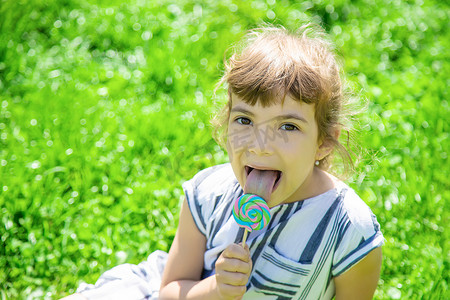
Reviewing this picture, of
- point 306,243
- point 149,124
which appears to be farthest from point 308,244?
point 149,124

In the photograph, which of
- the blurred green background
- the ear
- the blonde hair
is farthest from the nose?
the blurred green background

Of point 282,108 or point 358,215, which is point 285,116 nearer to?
point 282,108

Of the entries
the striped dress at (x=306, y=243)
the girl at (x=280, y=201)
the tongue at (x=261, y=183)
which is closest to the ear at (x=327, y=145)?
the girl at (x=280, y=201)

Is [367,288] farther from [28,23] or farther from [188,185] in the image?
[28,23]

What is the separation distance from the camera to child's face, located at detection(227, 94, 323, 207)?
1.79 m

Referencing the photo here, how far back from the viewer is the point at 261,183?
5.82ft

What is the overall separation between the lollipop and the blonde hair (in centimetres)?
31

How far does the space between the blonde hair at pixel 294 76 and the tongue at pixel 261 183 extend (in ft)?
0.72

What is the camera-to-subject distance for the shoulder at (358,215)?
1.95m

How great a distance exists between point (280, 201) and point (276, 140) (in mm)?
220

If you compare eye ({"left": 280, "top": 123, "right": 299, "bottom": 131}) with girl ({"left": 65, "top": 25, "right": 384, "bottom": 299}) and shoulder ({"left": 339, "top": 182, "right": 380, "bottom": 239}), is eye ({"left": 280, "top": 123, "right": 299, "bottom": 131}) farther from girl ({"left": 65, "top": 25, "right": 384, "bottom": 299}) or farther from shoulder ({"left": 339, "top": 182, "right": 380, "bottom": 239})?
shoulder ({"left": 339, "top": 182, "right": 380, "bottom": 239})

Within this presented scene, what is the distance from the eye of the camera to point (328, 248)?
1.95 meters

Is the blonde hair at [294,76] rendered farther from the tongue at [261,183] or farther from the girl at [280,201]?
the tongue at [261,183]

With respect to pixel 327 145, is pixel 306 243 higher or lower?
lower
